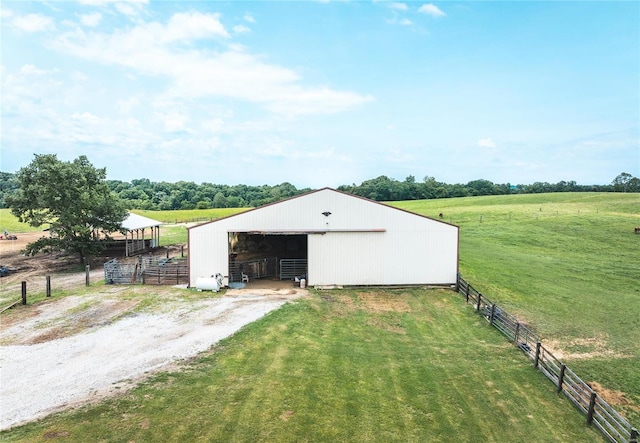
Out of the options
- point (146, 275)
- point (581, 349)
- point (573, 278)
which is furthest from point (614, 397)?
point (146, 275)

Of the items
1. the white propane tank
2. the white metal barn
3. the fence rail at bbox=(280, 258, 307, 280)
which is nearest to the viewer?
the white propane tank

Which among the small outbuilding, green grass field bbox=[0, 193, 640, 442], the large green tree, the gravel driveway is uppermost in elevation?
the large green tree

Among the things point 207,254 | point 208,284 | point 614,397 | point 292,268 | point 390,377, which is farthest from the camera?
point 292,268

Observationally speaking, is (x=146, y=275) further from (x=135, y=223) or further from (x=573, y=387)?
(x=573, y=387)

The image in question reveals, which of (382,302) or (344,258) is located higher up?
(344,258)

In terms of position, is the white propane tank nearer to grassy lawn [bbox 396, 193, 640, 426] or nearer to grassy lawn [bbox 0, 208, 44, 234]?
grassy lawn [bbox 396, 193, 640, 426]

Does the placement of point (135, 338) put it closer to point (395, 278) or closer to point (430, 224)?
point (395, 278)

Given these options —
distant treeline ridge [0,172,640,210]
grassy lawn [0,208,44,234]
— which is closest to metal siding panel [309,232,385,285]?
grassy lawn [0,208,44,234]
